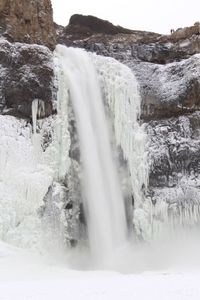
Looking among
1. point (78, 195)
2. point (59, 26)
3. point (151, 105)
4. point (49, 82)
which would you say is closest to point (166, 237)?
point (78, 195)

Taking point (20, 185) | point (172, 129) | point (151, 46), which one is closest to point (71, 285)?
point (20, 185)

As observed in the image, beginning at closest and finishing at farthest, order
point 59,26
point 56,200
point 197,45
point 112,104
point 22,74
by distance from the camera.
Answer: point 56,200
point 22,74
point 112,104
point 197,45
point 59,26

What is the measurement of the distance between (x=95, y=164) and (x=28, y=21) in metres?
7.54

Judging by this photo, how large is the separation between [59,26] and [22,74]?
17.2m

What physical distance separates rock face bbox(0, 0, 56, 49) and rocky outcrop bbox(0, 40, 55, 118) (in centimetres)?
123

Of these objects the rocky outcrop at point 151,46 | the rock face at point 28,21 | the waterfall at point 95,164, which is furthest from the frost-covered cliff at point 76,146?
the rocky outcrop at point 151,46

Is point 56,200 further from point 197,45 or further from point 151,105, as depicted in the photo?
point 197,45

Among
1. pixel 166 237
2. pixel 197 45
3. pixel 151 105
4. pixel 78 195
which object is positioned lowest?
pixel 166 237

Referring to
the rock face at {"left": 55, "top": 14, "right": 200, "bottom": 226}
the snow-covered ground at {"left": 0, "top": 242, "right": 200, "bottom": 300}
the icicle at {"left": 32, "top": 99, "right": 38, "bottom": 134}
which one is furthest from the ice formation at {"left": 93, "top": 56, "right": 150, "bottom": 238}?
the snow-covered ground at {"left": 0, "top": 242, "right": 200, "bottom": 300}

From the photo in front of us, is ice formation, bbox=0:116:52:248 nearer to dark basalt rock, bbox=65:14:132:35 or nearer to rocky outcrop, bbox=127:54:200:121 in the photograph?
rocky outcrop, bbox=127:54:200:121

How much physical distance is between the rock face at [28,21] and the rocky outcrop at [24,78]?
123 cm

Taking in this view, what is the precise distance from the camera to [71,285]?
41.6 feet

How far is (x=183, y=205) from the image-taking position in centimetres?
2144

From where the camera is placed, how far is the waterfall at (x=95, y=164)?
19891 mm
